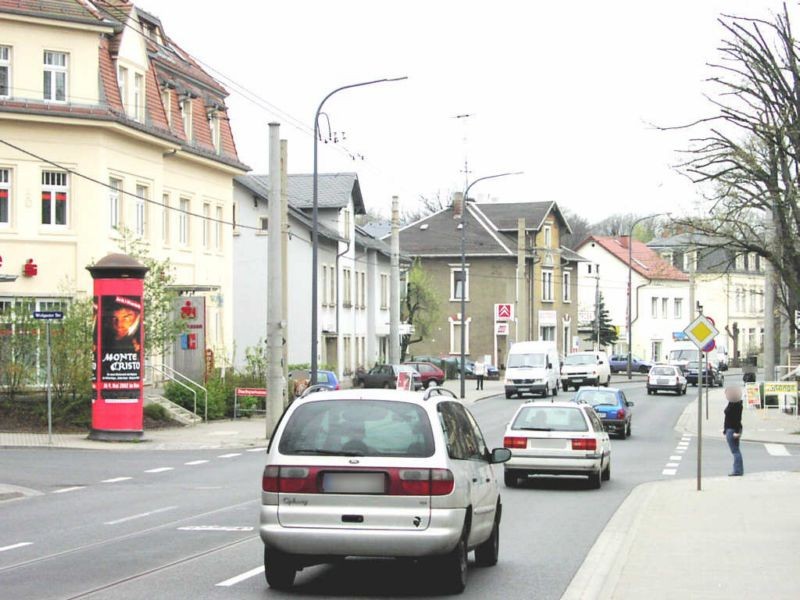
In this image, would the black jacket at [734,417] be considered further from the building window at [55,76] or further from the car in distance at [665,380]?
the car in distance at [665,380]

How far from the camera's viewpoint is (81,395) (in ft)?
108

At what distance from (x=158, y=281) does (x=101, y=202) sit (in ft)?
13.3

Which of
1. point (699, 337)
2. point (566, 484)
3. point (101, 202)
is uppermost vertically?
point (101, 202)

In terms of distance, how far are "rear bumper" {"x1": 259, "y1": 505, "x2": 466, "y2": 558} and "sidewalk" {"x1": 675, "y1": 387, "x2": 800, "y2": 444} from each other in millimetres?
27380

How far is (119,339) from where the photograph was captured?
30375mm

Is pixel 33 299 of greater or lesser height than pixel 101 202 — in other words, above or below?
below

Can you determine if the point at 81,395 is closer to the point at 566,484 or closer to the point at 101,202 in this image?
the point at 101,202

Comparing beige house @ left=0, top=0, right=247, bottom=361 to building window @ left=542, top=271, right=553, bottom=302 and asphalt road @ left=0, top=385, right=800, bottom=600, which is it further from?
building window @ left=542, top=271, right=553, bottom=302

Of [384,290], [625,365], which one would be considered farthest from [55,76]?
[625,365]

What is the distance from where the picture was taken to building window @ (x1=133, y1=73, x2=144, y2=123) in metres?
40.3

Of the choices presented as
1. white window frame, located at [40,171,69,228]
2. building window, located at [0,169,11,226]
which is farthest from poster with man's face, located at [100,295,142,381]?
white window frame, located at [40,171,69,228]

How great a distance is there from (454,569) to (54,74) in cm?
3023

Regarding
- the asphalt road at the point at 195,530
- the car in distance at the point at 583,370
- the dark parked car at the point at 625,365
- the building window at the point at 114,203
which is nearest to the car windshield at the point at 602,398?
the asphalt road at the point at 195,530

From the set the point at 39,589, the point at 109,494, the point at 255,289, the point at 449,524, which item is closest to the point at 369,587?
the point at 449,524
